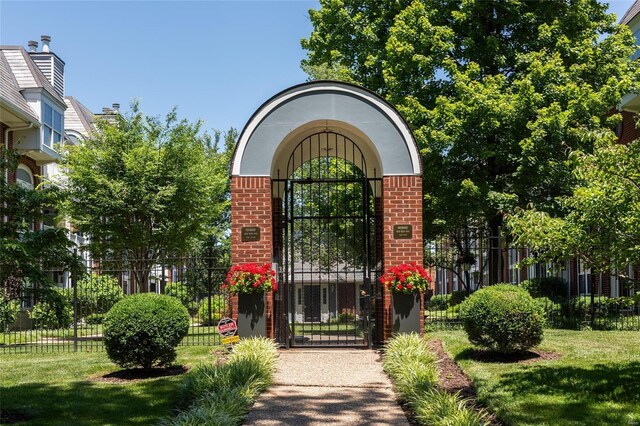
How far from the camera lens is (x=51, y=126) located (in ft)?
93.9

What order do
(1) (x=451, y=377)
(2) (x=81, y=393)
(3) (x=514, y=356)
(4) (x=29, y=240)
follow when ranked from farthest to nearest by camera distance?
(3) (x=514, y=356), (1) (x=451, y=377), (2) (x=81, y=393), (4) (x=29, y=240)

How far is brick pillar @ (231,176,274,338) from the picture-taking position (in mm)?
12641

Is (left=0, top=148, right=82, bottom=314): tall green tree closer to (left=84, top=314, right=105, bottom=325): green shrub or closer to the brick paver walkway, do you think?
the brick paver walkway

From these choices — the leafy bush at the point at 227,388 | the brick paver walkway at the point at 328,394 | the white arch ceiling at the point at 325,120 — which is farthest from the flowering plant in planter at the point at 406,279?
the leafy bush at the point at 227,388

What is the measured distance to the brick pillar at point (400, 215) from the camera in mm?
12570

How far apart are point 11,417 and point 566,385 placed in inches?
265

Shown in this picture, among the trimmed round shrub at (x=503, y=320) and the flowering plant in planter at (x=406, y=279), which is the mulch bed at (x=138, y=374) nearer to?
the flowering plant in planter at (x=406, y=279)

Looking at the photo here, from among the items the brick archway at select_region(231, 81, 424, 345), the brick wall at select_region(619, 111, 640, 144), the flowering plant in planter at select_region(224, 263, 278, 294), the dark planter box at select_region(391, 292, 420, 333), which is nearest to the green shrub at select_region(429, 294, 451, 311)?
the dark planter box at select_region(391, 292, 420, 333)

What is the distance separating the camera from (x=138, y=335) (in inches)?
406

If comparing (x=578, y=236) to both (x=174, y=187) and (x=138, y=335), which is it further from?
(x=174, y=187)

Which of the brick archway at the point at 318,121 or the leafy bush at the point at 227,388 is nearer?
the leafy bush at the point at 227,388

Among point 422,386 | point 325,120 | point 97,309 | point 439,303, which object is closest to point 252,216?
point 325,120

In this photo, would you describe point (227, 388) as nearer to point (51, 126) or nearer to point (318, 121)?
point (318, 121)

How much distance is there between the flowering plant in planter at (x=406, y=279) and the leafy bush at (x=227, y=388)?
2.55 metres
